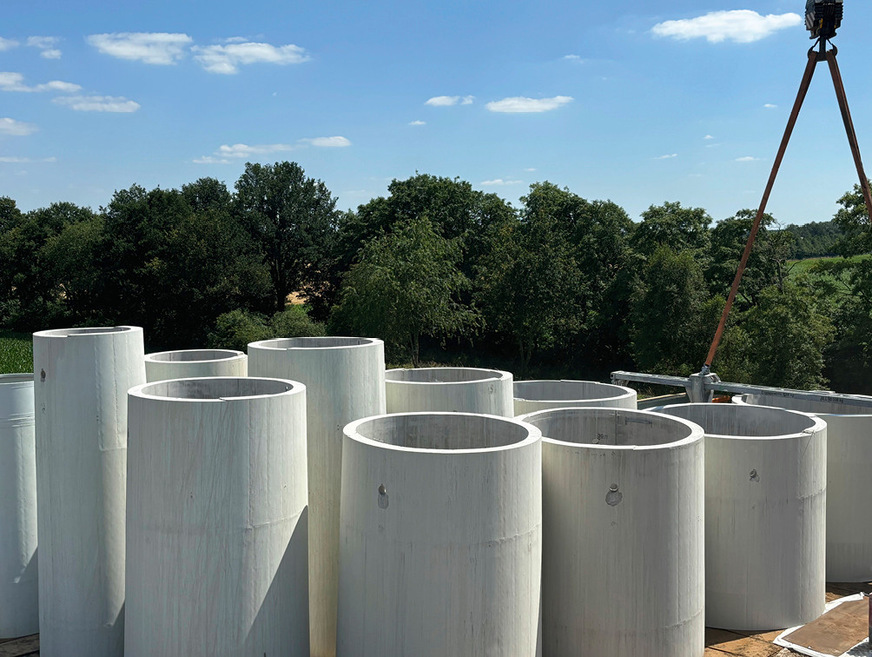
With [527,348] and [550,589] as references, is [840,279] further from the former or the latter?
[550,589]

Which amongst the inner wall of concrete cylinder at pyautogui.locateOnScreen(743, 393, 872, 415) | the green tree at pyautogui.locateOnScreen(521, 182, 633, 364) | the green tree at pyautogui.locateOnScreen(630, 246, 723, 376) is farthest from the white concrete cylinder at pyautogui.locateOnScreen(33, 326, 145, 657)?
the green tree at pyautogui.locateOnScreen(521, 182, 633, 364)

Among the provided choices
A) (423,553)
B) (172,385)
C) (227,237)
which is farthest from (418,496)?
(227,237)

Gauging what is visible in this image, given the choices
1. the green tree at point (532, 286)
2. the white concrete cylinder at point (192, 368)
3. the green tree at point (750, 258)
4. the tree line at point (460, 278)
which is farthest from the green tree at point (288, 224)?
the white concrete cylinder at point (192, 368)

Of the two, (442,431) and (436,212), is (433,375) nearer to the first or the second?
(442,431)

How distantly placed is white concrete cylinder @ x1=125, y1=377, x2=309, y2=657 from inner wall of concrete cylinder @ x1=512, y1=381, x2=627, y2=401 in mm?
8881

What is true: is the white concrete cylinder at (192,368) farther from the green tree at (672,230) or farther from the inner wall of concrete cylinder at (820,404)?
the green tree at (672,230)

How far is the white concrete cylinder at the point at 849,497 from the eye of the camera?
1495cm

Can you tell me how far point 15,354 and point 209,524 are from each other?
50377 mm

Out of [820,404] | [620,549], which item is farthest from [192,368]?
[820,404]

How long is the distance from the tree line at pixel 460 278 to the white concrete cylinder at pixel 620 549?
83.9 feet

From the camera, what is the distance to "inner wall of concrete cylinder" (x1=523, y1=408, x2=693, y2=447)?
40.1ft

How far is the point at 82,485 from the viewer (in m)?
10.7

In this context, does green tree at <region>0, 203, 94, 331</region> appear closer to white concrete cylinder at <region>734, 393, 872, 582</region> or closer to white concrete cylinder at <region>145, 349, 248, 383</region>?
white concrete cylinder at <region>145, 349, 248, 383</region>

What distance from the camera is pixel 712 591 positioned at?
41.0 ft
